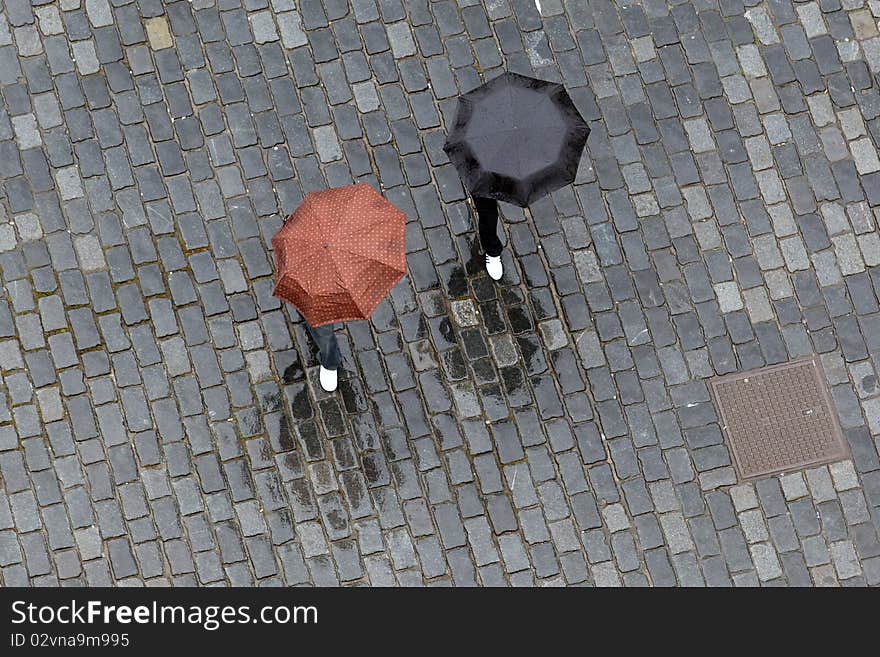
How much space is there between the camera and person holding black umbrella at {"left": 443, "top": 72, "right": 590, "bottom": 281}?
7.01 m

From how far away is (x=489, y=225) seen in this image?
315 inches

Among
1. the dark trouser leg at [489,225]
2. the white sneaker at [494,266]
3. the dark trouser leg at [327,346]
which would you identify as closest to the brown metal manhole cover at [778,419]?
the white sneaker at [494,266]

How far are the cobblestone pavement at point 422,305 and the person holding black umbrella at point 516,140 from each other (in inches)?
58.9

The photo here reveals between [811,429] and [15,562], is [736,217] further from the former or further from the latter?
[15,562]

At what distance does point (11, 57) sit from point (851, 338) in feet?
24.6

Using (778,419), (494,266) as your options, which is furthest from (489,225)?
(778,419)

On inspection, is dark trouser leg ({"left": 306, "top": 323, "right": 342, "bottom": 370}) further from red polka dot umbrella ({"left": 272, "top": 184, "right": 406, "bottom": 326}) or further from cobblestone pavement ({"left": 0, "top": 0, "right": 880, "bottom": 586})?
red polka dot umbrella ({"left": 272, "top": 184, "right": 406, "bottom": 326})

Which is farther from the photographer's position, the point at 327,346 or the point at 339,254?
the point at 327,346

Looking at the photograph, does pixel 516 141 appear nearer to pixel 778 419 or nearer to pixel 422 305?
pixel 422 305

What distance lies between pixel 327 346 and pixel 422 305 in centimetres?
103

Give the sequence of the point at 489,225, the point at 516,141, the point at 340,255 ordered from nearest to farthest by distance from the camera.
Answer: the point at 340,255 → the point at 516,141 → the point at 489,225

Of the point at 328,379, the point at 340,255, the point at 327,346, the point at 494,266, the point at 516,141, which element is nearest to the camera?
the point at 340,255

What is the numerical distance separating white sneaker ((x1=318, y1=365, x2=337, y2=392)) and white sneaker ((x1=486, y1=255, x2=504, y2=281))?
1.53m
